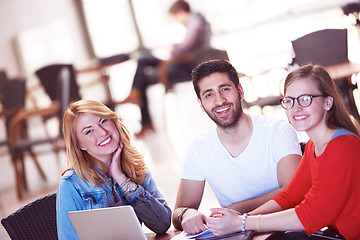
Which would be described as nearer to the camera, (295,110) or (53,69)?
(295,110)

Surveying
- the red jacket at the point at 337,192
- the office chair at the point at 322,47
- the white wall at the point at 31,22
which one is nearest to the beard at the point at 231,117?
the red jacket at the point at 337,192

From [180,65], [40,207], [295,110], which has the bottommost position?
[40,207]

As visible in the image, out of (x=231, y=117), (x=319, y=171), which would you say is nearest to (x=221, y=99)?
(x=231, y=117)

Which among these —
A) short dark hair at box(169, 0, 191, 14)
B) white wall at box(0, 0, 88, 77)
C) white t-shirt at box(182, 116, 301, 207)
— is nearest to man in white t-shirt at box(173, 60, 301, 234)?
white t-shirt at box(182, 116, 301, 207)

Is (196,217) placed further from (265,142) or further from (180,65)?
(180,65)

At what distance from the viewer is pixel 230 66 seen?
7.61ft

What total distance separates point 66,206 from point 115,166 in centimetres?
26

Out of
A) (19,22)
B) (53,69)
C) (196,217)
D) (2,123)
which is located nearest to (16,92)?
(53,69)

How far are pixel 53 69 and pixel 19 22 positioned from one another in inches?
92.3

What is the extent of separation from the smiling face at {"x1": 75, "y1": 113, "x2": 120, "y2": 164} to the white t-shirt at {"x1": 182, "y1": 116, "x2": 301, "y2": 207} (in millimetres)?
342

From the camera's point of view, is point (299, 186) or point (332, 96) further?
point (299, 186)

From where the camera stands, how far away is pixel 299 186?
6.32 feet

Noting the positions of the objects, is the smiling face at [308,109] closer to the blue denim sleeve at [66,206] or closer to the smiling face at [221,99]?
the smiling face at [221,99]

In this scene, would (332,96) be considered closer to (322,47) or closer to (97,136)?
(97,136)
